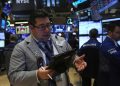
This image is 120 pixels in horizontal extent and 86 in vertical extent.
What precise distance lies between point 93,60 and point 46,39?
4.68 meters

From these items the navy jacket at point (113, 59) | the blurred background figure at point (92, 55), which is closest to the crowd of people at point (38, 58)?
the navy jacket at point (113, 59)

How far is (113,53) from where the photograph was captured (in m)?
5.21

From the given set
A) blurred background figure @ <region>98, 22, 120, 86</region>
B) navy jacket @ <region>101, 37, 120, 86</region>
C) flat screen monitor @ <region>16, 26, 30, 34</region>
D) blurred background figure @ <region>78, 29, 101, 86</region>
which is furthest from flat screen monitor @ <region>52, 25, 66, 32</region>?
navy jacket @ <region>101, 37, 120, 86</region>

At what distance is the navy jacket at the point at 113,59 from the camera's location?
5.16 meters

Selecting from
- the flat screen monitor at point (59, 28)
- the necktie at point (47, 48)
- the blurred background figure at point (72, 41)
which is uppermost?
the necktie at point (47, 48)

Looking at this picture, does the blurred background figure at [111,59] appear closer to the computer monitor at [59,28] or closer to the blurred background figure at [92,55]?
the blurred background figure at [92,55]

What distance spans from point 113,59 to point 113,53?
96mm

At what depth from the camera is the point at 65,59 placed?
3.18 meters

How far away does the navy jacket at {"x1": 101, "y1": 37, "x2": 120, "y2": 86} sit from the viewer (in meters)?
5.16

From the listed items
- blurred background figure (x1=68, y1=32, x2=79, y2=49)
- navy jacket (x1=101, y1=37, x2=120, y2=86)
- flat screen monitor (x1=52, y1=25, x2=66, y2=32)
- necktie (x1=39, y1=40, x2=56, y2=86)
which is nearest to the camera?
necktie (x1=39, y1=40, x2=56, y2=86)

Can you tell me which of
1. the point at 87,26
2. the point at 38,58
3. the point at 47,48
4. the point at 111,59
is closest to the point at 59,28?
the point at 87,26

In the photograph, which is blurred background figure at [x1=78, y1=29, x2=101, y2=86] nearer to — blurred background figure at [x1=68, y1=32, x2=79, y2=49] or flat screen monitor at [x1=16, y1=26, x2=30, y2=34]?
blurred background figure at [x1=68, y1=32, x2=79, y2=49]

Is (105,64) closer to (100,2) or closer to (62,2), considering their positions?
(100,2)

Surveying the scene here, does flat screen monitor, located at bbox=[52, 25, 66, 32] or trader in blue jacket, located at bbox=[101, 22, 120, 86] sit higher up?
trader in blue jacket, located at bbox=[101, 22, 120, 86]
